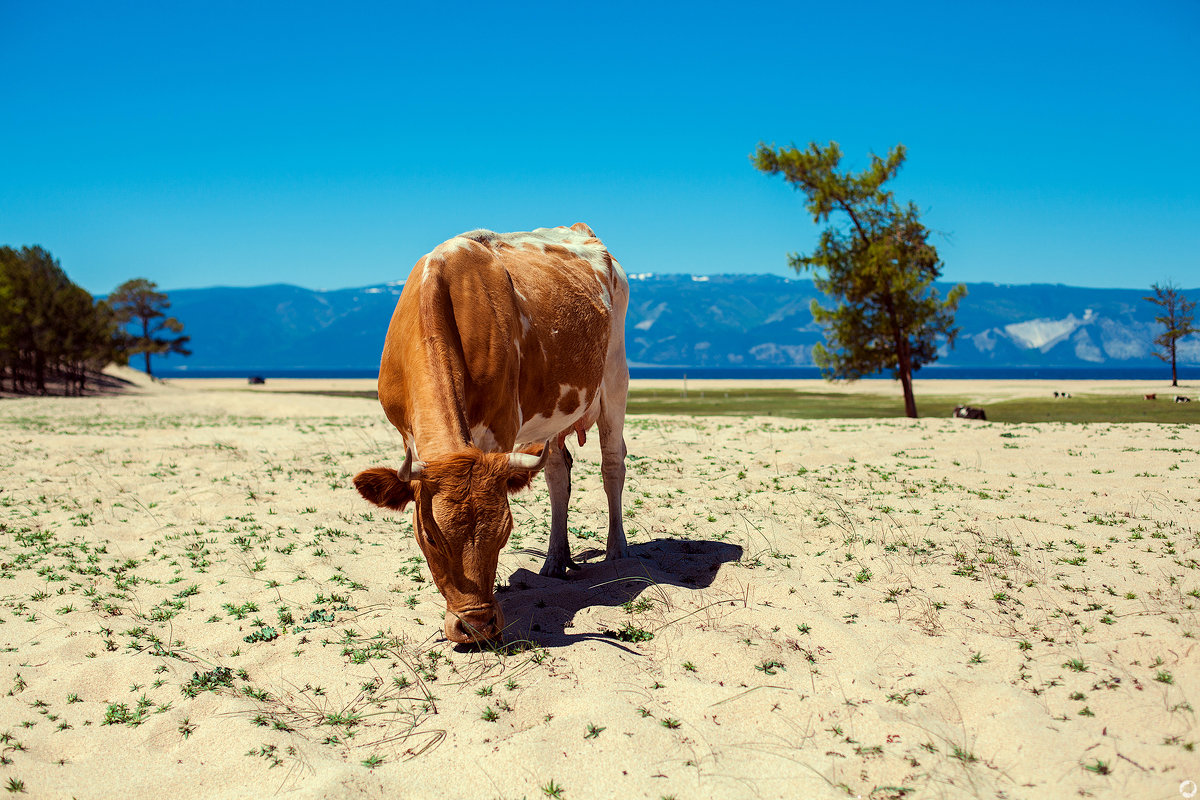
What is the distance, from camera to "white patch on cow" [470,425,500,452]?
18.4ft

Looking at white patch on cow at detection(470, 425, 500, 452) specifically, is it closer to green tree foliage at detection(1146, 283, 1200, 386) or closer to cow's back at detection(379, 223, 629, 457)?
cow's back at detection(379, 223, 629, 457)

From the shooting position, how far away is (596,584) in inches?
266

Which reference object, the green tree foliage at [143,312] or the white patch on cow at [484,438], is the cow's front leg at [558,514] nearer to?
the white patch on cow at [484,438]

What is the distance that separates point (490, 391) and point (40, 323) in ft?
196

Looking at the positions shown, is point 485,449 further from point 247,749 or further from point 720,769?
point 720,769

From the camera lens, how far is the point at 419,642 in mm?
5500

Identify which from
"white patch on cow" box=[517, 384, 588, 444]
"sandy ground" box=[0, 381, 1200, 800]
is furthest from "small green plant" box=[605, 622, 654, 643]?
"white patch on cow" box=[517, 384, 588, 444]

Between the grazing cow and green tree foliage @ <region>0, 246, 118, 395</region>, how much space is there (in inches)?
2209

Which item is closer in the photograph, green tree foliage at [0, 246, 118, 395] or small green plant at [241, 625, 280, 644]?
small green plant at [241, 625, 280, 644]

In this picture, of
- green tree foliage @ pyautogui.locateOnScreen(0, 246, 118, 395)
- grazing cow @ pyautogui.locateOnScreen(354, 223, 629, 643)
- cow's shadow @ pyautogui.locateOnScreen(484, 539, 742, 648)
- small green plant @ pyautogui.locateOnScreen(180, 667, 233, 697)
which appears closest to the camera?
small green plant @ pyautogui.locateOnScreen(180, 667, 233, 697)

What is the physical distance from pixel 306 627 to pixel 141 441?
464 inches

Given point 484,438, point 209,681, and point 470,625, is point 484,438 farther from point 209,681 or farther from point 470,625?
point 209,681

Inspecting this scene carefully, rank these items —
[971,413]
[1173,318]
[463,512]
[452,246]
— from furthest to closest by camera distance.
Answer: [1173,318], [971,413], [452,246], [463,512]

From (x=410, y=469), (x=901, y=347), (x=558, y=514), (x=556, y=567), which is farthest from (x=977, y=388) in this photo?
(x=410, y=469)
